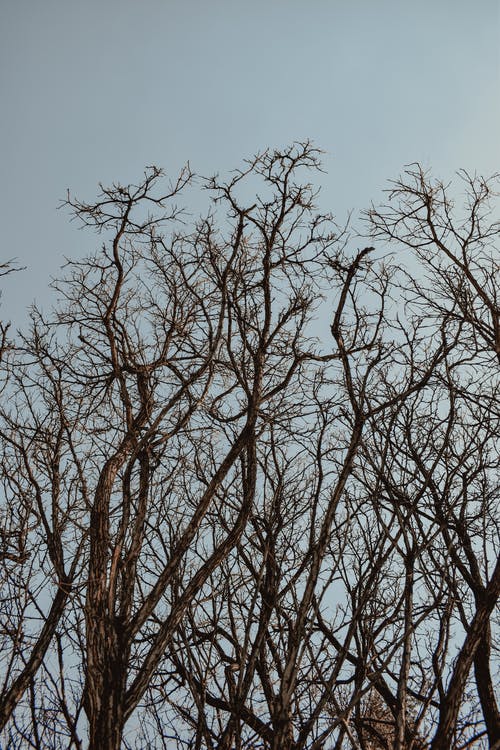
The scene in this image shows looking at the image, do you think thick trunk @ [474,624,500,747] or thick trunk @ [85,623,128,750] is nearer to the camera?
thick trunk @ [85,623,128,750]

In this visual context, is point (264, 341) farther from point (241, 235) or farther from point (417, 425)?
point (417, 425)

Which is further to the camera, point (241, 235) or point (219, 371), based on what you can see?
point (219, 371)

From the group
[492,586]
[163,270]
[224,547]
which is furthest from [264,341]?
[492,586]

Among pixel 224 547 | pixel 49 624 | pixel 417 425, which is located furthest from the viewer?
pixel 417 425

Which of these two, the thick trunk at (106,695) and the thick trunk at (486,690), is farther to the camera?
the thick trunk at (486,690)

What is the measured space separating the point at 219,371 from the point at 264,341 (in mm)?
945

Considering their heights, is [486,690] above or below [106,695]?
above

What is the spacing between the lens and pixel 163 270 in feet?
19.5

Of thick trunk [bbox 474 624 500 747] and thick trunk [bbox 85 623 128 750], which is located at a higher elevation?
thick trunk [bbox 474 624 500 747]

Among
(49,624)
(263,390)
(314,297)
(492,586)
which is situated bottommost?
(492,586)

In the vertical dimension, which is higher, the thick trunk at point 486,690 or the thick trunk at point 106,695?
the thick trunk at point 486,690

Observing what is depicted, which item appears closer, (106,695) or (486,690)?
(106,695)

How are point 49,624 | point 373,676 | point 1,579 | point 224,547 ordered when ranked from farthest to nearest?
point 1,579
point 49,624
point 224,547
point 373,676

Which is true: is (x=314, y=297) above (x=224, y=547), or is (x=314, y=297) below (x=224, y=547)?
above
